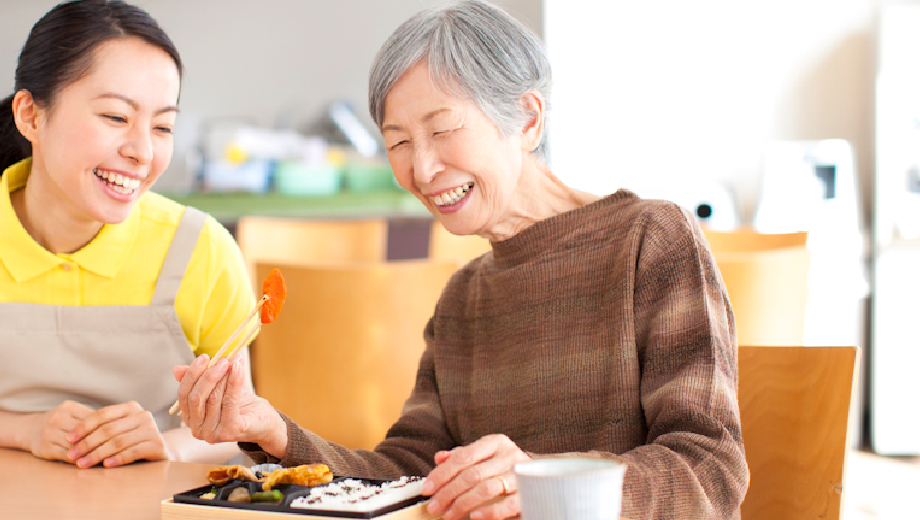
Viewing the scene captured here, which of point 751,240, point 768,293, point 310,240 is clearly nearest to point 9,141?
point 768,293

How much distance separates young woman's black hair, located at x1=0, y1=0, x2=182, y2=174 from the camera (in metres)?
1.33

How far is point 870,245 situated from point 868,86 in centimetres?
82

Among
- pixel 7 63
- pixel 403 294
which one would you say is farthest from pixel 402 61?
pixel 7 63

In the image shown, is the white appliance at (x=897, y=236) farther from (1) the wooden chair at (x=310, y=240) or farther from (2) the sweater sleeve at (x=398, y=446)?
(2) the sweater sleeve at (x=398, y=446)

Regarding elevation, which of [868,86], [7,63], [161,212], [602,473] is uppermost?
[7,63]

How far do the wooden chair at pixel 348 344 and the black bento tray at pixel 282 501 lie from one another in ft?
4.23

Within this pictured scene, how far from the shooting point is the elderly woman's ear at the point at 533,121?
1218 millimetres

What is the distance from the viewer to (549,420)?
3.74ft

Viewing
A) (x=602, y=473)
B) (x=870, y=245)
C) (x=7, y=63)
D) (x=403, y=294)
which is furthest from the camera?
(x=7, y=63)

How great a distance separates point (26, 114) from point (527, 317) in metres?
0.88

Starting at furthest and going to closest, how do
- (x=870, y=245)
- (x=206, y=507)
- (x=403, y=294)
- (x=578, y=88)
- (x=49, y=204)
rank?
(x=578, y=88)
(x=870, y=245)
(x=403, y=294)
(x=49, y=204)
(x=206, y=507)

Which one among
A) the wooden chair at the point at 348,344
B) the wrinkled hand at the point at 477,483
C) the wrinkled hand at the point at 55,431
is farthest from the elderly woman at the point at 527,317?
the wooden chair at the point at 348,344

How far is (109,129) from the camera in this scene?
1326mm

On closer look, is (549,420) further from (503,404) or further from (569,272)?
(569,272)
